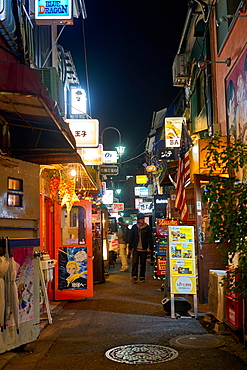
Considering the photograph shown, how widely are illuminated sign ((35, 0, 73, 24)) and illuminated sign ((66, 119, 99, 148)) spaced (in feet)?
13.5

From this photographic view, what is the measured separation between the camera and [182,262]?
9609 mm

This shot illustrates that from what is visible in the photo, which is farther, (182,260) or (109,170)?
(109,170)

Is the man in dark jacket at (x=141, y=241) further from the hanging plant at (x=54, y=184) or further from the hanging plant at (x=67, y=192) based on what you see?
the hanging plant at (x=54, y=184)

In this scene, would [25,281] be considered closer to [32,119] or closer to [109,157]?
[32,119]

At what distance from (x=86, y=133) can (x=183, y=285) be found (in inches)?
265

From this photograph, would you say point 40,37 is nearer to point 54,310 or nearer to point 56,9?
point 56,9

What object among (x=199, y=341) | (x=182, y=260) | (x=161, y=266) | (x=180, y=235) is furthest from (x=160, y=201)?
(x=199, y=341)

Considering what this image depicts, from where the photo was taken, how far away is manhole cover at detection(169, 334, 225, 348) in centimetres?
683

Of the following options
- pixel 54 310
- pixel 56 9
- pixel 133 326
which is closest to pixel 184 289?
pixel 133 326

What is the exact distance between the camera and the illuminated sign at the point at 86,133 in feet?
46.1

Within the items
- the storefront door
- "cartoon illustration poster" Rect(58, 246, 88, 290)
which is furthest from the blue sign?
"cartoon illustration poster" Rect(58, 246, 88, 290)

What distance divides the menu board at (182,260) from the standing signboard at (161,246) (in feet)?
16.2

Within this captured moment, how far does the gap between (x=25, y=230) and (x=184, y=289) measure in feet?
13.3

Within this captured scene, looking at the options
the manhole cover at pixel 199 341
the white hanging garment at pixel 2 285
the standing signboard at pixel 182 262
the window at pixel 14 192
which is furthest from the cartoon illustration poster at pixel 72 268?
the white hanging garment at pixel 2 285
